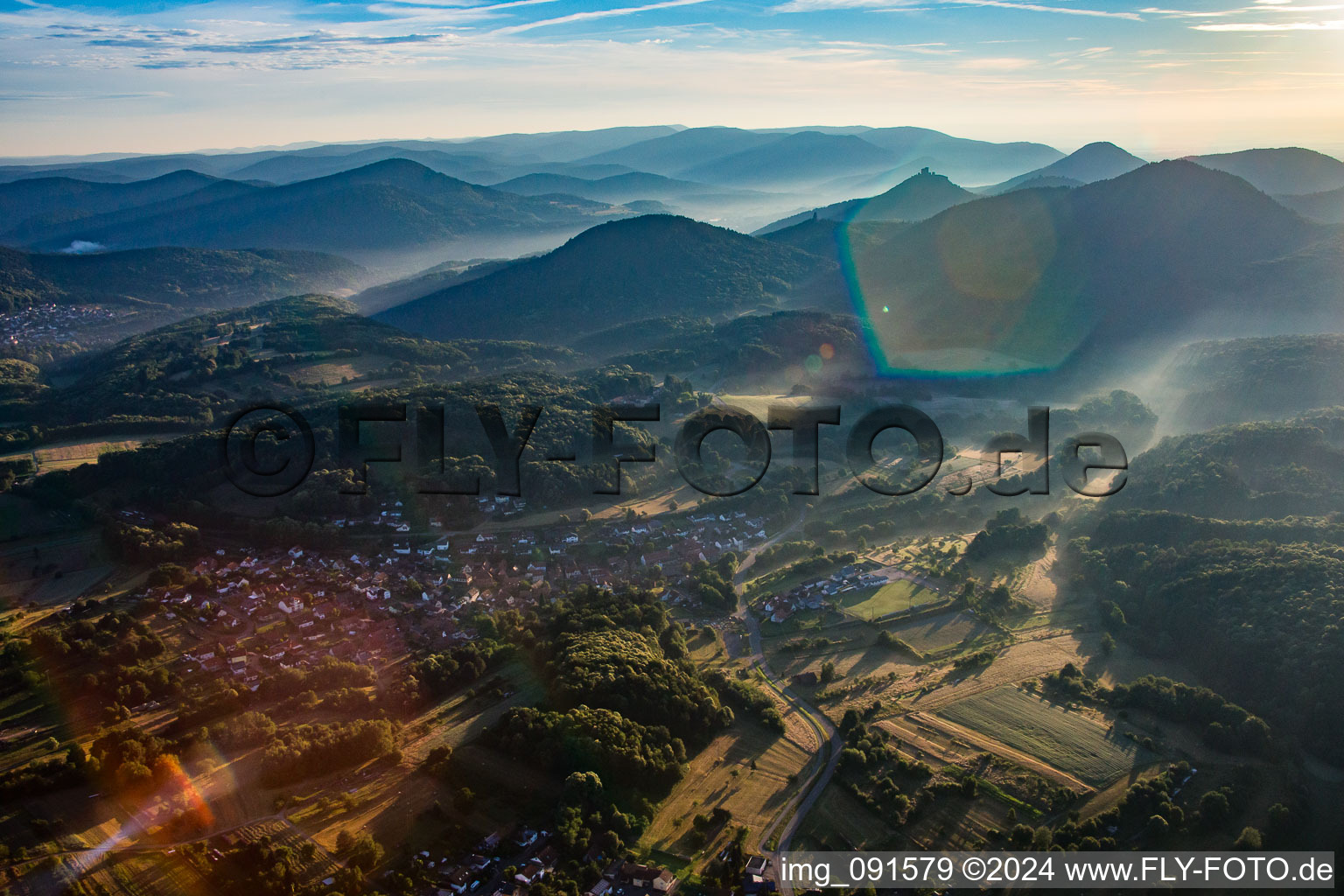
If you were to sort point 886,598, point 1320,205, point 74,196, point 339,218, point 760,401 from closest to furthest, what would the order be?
point 886,598 < point 760,401 < point 1320,205 < point 339,218 < point 74,196

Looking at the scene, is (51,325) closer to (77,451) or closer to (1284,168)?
(77,451)

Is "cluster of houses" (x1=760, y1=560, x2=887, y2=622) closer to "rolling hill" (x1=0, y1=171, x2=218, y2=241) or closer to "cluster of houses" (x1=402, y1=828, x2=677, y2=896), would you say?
"cluster of houses" (x1=402, y1=828, x2=677, y2=896)

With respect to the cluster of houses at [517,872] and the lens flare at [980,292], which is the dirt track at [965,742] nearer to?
the cluster of houses at [517,872]

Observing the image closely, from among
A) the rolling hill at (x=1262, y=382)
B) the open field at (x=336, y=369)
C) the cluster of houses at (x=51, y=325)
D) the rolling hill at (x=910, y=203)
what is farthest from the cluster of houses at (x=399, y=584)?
the rolling hill at (x=910, y=203)

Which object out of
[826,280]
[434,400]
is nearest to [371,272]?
[826,280]

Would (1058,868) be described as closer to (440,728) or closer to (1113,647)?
(1113,647)

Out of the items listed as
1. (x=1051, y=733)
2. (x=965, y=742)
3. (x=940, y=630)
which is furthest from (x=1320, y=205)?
(x=965, y=742)
